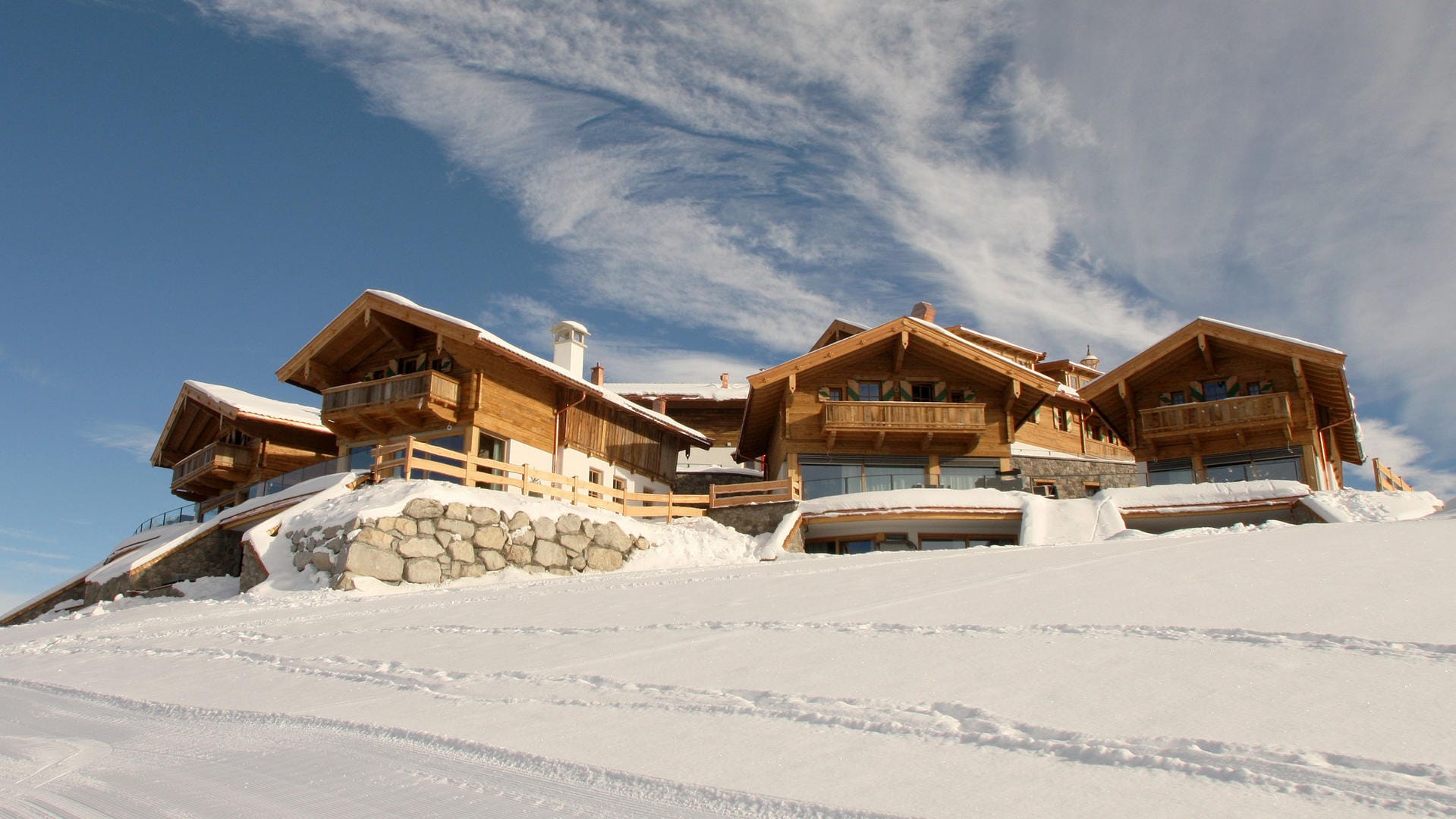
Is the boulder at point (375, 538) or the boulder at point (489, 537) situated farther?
the boulder at point (489, 537)

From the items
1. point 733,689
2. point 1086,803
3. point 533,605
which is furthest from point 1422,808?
point 533,605

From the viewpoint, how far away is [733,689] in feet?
20.0

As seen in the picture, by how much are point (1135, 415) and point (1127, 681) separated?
24.3m

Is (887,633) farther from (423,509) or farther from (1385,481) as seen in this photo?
(1385,481)

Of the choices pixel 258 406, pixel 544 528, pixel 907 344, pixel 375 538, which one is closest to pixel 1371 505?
pixel 907 344

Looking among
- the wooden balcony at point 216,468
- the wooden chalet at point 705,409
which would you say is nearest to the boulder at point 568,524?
the wooden balcony at point 216,468

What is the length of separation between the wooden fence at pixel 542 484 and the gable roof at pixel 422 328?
2.87 meters

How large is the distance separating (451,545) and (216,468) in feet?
52.7

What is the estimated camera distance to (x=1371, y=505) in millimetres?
19562

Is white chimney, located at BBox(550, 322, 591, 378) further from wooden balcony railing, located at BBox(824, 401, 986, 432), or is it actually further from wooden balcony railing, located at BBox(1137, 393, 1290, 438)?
wooden balcony railing, located at BBox(1137, 393, 1290, 438)

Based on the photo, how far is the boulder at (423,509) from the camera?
670 inches

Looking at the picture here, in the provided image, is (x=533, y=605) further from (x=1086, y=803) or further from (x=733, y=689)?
(x=1086, y=803)

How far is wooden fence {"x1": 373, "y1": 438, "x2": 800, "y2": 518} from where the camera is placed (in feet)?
62.0

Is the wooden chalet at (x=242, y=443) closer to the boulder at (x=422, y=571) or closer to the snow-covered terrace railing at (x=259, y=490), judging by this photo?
the snow-covered terrace railing at (x=259, y=490)
